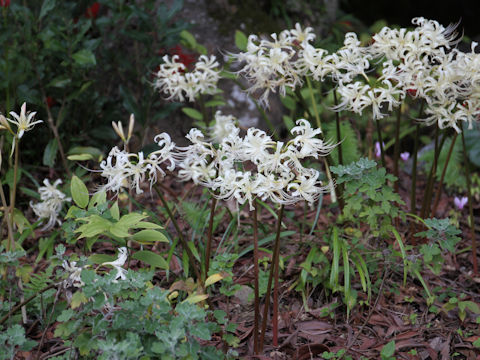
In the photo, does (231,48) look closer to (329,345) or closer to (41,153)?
(41,153)

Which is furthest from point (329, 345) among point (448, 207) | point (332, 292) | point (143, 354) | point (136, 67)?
point (136, 67)

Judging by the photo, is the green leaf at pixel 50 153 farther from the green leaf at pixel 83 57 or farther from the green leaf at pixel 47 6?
the green leaf at pixel 47 6

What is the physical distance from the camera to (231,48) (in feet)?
15.9

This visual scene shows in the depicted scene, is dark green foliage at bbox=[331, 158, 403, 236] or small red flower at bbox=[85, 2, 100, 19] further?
small red flower at bbox=[85, 2, 100, 19]

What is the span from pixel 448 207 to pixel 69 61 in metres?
2.90

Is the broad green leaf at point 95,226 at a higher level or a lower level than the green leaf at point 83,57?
lower

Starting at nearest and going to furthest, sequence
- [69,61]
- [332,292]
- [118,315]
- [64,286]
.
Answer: [118,315], [64,286], [332,292], [69,61]

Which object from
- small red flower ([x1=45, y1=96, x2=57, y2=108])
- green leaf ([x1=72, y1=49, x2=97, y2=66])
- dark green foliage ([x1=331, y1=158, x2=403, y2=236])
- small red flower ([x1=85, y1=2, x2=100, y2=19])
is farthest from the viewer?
small red flower ([x1=85, y1=2, x2=100, y2=19])

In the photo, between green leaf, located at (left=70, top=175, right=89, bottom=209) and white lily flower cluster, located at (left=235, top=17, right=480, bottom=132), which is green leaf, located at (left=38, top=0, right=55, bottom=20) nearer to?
white lily flower cluster, located at (left=235, top=17, right=480, bottom=132)

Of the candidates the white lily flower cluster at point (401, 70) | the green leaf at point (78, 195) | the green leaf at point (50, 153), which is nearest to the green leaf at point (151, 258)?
the green leaf at point (78, 195)

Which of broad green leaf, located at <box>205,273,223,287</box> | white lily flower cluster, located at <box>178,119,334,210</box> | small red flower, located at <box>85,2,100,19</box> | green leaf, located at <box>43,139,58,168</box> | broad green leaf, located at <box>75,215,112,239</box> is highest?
small red flower, located at <box>85,2,100,19</box>

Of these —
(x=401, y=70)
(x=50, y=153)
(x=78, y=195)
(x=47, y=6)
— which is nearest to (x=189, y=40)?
Result: (x=47, y=6)

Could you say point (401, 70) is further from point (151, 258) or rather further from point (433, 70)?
point (151, 258)

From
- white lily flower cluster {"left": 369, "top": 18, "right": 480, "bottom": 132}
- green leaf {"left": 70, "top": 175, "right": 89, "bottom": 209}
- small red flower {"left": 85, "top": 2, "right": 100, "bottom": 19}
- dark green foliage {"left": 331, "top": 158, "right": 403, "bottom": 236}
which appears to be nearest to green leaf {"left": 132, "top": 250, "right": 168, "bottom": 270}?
green leaf {"left": 70, "top": 175, "right": 89, "bottom": 209}
